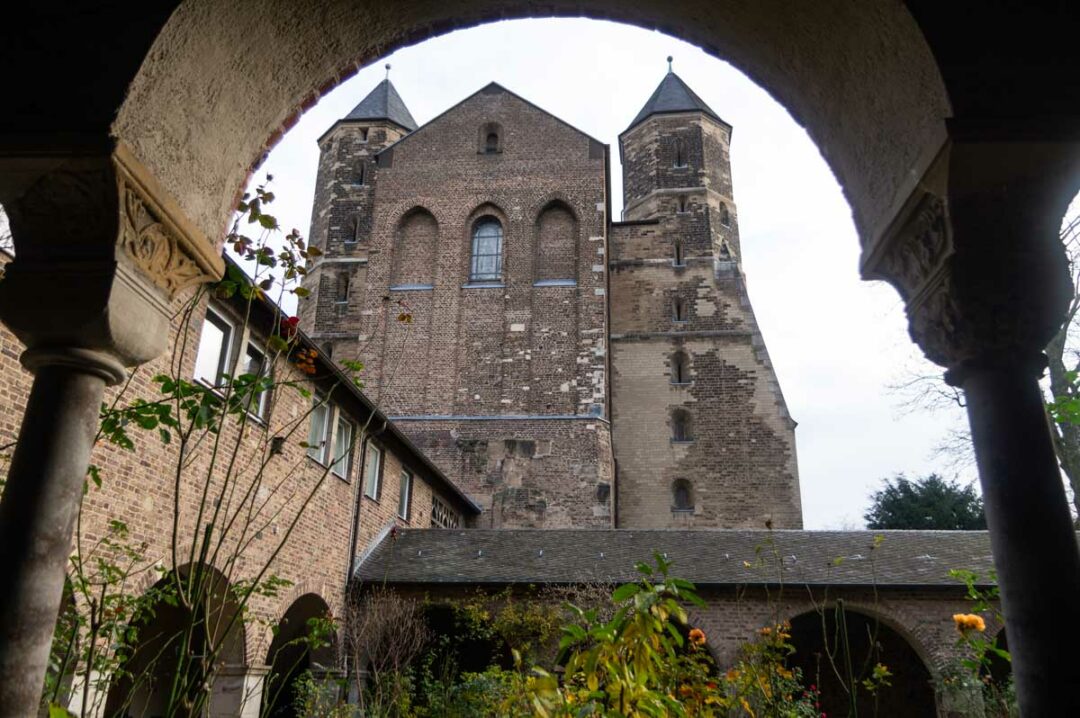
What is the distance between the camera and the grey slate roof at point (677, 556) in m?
13.1

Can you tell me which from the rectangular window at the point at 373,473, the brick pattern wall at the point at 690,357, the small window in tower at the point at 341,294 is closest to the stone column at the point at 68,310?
the rectangular window at the point at 373,473

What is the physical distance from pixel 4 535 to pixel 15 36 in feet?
5.48

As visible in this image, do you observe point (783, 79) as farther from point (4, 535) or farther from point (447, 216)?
point (447, 216)

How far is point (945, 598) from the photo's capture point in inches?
501

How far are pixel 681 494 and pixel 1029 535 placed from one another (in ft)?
70.3

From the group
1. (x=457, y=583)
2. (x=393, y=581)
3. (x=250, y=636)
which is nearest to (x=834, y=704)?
(x=457, y=583)

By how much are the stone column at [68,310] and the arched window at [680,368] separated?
2242 cm

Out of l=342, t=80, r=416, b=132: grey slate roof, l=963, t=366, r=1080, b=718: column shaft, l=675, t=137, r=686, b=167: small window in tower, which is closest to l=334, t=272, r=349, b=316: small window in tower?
l=342, t=80, r=416, b=132: grey slate roof

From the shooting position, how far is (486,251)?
2417 centimetres

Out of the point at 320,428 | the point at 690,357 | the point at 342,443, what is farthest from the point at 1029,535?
the point at 690,357

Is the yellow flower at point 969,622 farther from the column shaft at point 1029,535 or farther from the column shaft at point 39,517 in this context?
the column shaft at point 39,517

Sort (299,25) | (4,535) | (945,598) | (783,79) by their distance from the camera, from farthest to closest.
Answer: (945,598), (783,79), (299,25), (4,535)

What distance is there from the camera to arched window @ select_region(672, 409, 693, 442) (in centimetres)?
2383

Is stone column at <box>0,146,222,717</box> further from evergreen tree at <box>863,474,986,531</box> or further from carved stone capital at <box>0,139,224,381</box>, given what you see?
evergreen tree at <box>863,474,986,531</box>
